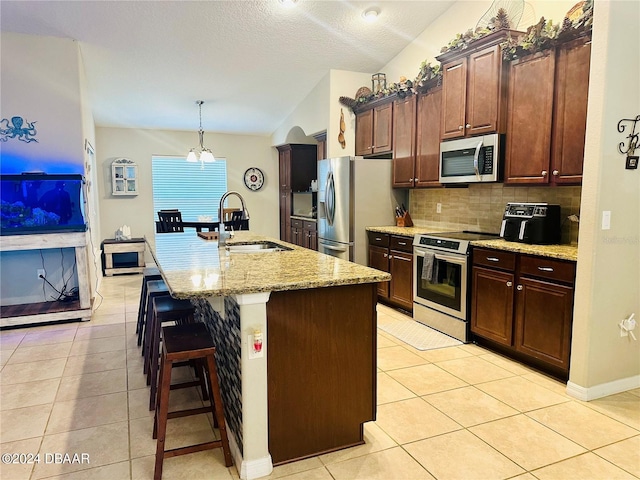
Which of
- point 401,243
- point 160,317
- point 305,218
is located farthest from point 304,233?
point 160,317

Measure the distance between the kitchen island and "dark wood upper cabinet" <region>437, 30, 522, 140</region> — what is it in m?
2.20

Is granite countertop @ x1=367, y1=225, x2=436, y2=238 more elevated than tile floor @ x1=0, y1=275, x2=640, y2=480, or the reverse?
granite countertop @ x1=367, y1=225, x2=436, y2=238

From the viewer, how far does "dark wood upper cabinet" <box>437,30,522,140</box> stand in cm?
355

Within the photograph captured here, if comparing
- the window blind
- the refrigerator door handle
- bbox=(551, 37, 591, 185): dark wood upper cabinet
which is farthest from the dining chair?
bbox=(551, 37, 591, 185): dark wood upper cabinet

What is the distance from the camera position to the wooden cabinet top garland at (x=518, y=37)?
2.89m

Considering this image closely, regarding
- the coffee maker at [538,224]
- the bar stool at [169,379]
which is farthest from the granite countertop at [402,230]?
the bar stool at [169,379]

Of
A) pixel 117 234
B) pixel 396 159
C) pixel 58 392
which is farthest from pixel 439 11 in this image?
pixel 117 234

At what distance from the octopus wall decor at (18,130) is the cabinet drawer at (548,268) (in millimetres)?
4644

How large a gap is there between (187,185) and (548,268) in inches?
260

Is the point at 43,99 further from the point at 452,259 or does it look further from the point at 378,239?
the point at 452,259

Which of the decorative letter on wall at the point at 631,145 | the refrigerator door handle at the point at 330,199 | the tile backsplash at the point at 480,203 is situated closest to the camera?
the decorative letter on wall at the point at 631,145

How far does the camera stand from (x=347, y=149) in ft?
19.0

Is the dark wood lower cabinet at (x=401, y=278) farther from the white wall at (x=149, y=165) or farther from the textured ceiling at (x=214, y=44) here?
the white wall at (x=149, y=165)

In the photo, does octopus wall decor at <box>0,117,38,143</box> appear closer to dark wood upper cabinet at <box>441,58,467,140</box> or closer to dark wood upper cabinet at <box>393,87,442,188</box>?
dark wood upper cabinet at <box>393,87,442,188</box>
